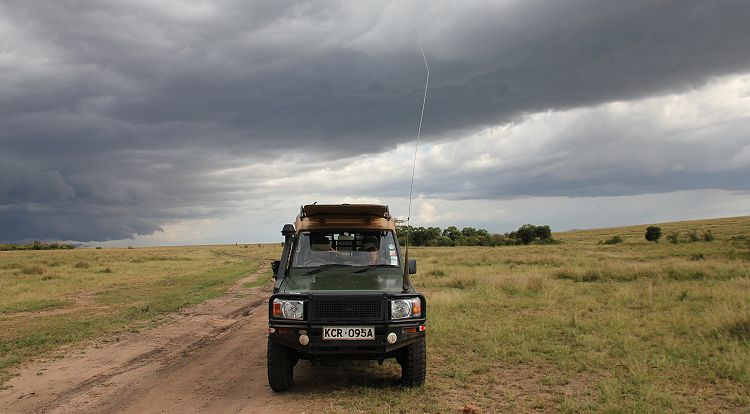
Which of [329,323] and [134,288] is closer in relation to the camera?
[329,323]

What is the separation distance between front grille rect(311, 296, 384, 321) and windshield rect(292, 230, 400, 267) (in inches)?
54.6

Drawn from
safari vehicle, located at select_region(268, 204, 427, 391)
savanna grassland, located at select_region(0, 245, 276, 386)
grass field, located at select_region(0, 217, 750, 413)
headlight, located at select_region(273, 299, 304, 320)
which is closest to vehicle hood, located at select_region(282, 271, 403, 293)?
safari vehicle, located at select_region(268, 204, 427, 391)

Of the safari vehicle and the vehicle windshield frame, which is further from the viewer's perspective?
the vehicle windshield frame

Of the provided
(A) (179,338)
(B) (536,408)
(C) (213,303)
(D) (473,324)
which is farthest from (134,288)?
(B) (536,408)

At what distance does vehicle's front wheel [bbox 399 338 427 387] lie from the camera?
259 inches

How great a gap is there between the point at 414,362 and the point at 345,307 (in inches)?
48.1

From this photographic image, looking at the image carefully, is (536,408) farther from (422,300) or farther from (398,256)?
(398,256)

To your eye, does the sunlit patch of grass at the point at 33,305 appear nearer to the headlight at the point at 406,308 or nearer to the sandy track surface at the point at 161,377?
the sandy track surface at the point at 161,377

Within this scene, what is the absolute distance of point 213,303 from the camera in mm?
17141

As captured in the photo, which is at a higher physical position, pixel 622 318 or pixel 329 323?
pixel 329 323

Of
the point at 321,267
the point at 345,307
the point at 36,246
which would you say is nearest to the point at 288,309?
the point at 345,307

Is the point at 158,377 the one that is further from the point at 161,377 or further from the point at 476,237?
the point at 476,237

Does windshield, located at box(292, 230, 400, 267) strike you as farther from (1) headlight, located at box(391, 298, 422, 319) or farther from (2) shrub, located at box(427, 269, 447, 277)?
(2) shrub, located at box(427, 269, 447, 277)

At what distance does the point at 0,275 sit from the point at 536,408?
31.1 meters
